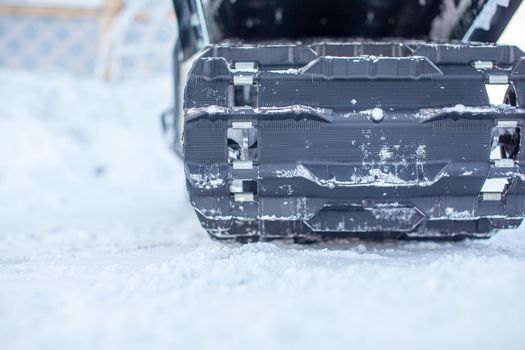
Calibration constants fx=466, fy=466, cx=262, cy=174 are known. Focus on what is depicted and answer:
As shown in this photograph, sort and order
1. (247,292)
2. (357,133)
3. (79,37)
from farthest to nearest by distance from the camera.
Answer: (79,37)
(357,133)
(247,292)

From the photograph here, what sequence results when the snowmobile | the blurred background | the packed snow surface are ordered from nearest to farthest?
1. the packed snow surface
2. the snowmobile
3. the blurred background

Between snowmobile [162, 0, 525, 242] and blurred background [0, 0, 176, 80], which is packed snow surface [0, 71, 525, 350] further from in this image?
blurred background [0, 0, 176, 80]

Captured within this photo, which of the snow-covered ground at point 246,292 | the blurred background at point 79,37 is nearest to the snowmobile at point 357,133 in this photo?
the snow-covered ground at point 246,292

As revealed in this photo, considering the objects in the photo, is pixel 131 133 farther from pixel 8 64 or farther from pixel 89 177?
pixel 8 64

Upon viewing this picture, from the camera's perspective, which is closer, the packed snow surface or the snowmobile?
the packed snow surface

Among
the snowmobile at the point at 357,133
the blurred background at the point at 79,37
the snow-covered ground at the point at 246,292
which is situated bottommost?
the snow-covered ground at the point at 246,292

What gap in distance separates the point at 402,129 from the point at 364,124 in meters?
0.13

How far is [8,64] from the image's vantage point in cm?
743

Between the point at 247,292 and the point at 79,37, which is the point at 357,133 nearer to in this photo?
the point at 247,292

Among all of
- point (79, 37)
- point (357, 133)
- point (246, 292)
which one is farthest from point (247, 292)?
point (79, 37)

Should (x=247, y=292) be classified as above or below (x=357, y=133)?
below

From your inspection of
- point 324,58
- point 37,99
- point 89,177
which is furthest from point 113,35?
point 324,58

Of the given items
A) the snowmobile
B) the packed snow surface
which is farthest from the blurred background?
the snowmobile

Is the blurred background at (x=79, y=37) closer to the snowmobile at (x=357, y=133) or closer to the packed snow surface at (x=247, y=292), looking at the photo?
the packed snow surface at (x=247, y=292)
